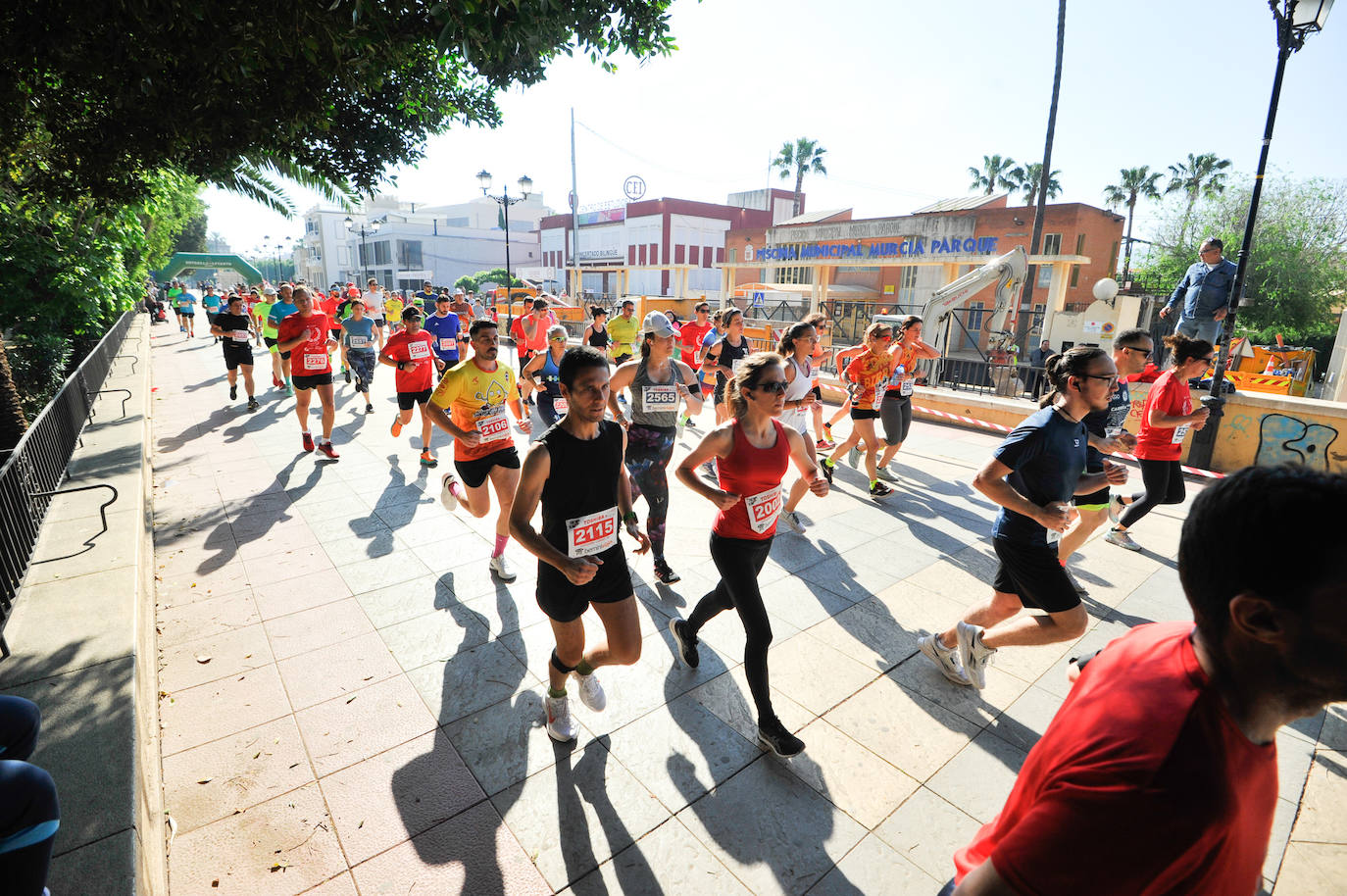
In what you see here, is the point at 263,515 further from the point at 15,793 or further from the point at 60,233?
the point at 60,233

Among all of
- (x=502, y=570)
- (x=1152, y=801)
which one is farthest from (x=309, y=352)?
(x=1152, y=801)

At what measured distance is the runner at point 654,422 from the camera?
5.15 m

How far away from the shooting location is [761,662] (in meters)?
3.22

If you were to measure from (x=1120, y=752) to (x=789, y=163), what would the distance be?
6081cm

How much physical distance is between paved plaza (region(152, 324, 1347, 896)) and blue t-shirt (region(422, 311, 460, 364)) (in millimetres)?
4760

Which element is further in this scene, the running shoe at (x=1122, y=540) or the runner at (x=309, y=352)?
the runner at (x=309, y=352)

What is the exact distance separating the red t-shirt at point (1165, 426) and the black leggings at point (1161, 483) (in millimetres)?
95

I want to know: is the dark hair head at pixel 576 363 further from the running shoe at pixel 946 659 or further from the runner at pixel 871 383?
the runner at pixel 871 383

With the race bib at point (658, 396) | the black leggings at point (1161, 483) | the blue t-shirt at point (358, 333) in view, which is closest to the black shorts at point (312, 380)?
the blue t-shirt at point (358, 333)

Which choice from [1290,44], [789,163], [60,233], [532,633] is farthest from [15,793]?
[789,163]

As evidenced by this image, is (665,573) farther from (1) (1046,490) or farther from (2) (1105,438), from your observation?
(2) (1105,438)

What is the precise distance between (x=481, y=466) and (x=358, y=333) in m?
7.29

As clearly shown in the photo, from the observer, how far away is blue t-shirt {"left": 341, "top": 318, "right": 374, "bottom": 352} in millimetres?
10945

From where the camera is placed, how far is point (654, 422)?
5.24m
